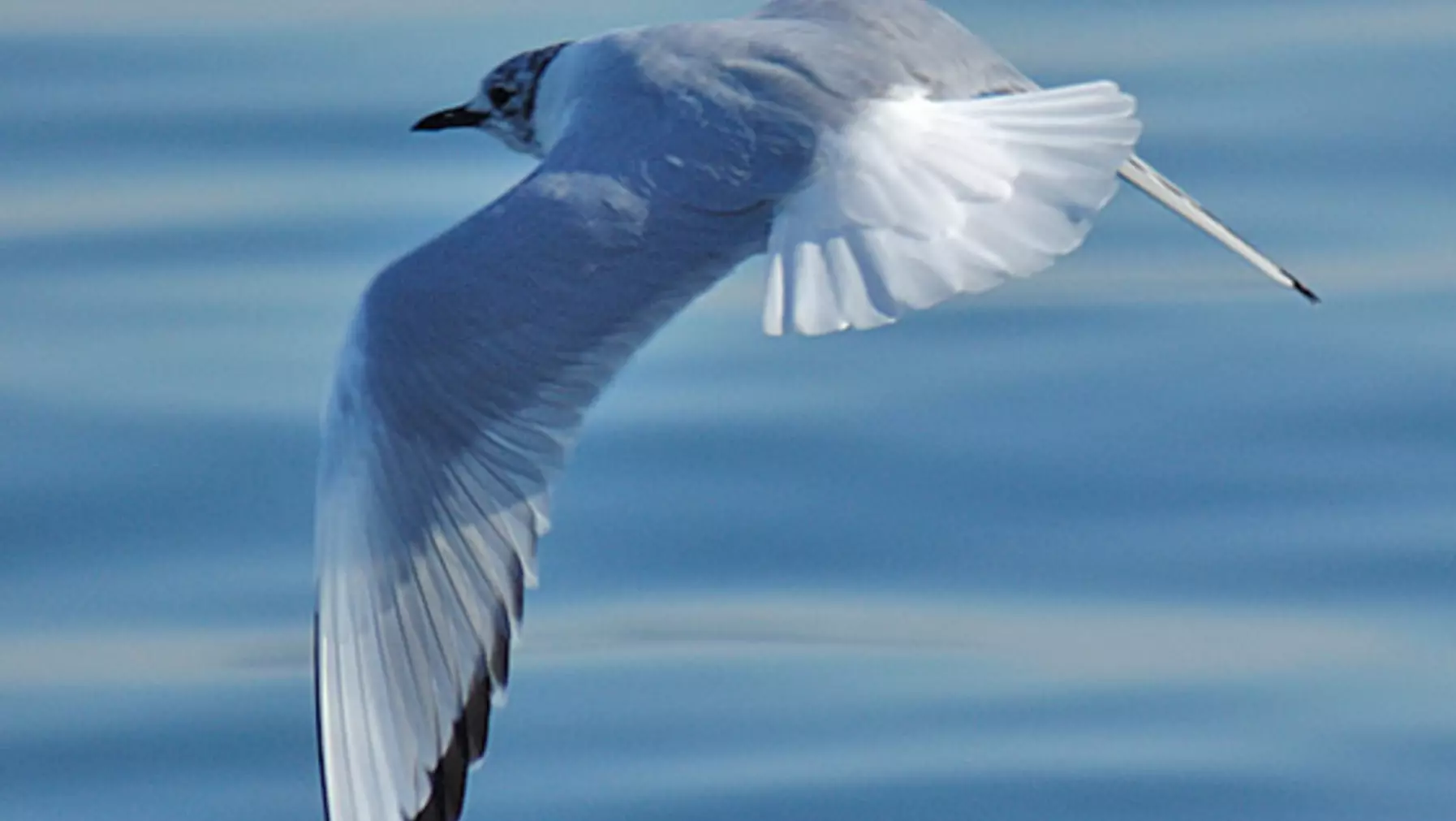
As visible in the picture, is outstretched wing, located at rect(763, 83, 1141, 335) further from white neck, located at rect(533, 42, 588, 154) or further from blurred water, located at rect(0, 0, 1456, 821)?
blurred water, located at rect(0, 0, 1456, 821)

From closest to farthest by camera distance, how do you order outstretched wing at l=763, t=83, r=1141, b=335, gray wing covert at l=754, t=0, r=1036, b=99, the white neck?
1. outstretched wing at l=763, t=83, r=1141, b=335
2. gray wing covert at l=754, t=0, r=1036, b=99
3. the white neck

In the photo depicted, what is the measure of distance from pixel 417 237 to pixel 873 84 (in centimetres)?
223

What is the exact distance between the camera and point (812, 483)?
6.56 metres

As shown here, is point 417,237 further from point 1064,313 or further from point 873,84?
point 873,84

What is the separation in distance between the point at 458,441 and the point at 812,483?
148 cm

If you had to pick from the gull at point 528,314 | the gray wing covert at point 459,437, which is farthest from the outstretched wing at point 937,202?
the gray wing covert at point 459,437

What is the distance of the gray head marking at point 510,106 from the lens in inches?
249

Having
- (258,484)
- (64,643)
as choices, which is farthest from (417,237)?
(64,643)

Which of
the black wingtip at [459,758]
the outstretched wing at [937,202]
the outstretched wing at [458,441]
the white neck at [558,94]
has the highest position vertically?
the white neck at [558,94]

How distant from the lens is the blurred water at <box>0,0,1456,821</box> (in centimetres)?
576

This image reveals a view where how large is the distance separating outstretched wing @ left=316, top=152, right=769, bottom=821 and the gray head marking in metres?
1.11

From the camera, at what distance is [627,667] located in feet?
19.7

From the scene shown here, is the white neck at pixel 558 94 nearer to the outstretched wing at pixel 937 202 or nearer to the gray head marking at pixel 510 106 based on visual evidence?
the gray head marking at pixel 510 106

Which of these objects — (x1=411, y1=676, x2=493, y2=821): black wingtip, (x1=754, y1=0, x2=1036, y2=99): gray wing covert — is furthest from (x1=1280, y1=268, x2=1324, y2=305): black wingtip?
(x1=411, y1=676, x2=493, y2=821): black wingtip
